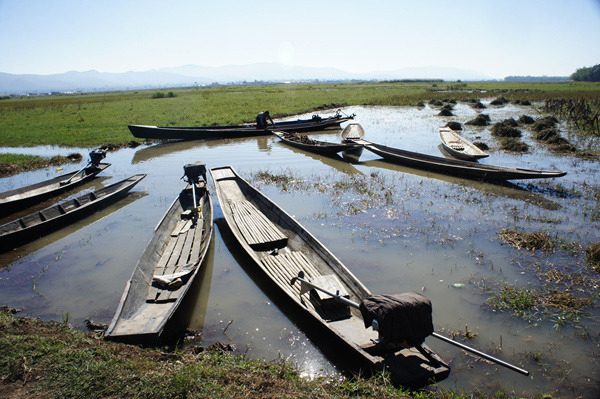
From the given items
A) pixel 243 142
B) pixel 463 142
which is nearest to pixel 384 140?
pixel 463 142

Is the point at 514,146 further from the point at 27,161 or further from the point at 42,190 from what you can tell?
the point at 27,161

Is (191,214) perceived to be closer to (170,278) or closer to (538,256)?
(170,278)

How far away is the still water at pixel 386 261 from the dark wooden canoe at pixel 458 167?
455 millimetres

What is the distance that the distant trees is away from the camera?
92.6 m

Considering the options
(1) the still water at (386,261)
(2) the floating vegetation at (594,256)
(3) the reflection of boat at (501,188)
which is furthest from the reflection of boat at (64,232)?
(2) the floating vegetation at (594,256)

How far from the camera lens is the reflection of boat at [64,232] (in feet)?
26.6

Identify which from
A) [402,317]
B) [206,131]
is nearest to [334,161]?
[206,131]

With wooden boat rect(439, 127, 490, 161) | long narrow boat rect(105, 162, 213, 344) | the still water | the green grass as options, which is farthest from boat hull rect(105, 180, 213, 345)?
wooden boat rect(439, 127, 490, 161)

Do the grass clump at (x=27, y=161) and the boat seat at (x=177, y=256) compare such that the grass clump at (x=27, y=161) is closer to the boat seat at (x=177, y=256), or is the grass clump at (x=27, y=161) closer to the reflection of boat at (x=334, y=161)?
the boat seat at (x=177, y=256)

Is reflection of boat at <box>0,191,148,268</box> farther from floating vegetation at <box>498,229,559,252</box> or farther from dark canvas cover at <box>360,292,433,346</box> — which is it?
floating vegetation at <box>498,229,559,252</box>

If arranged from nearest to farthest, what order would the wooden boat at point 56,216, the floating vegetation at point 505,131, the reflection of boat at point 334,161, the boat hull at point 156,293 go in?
the boat hull at point 156,293 → the wooden boat at point 56,216 → the reflection of boat at point 334,161 → the floating vegetation at point 505,131

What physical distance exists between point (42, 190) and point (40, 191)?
117 mm

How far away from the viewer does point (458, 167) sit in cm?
1333

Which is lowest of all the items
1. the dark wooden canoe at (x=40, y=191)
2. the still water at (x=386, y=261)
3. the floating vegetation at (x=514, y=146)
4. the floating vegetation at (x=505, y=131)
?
the still water at (x=386, y=261)
